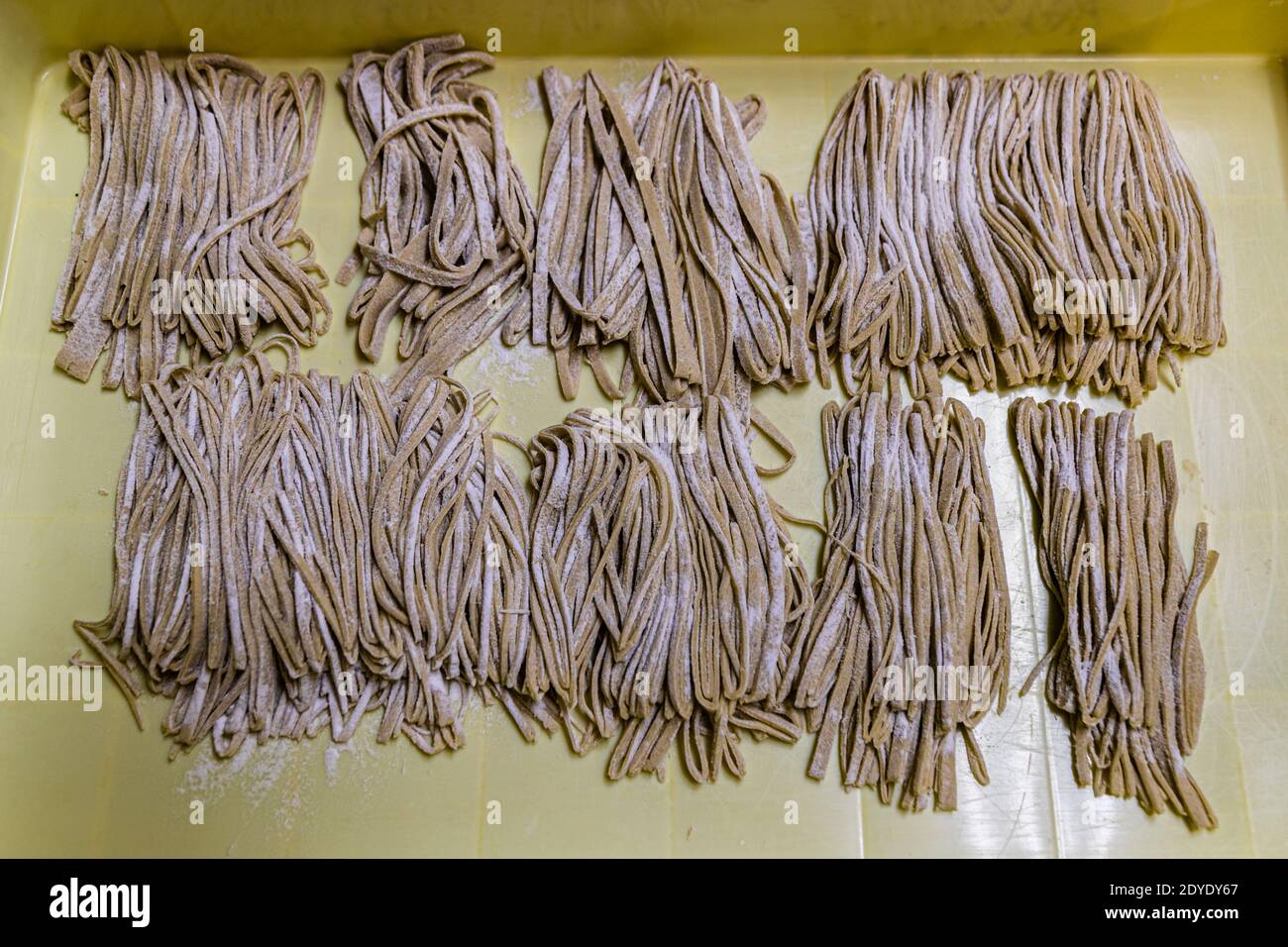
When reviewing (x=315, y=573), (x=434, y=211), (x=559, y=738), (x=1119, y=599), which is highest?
(x=434, y=211)

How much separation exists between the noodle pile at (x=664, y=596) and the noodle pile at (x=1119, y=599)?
39 cm

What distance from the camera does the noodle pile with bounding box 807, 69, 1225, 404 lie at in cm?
159

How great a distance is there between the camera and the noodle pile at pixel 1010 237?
62.4 inches

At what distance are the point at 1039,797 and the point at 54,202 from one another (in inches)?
71.3

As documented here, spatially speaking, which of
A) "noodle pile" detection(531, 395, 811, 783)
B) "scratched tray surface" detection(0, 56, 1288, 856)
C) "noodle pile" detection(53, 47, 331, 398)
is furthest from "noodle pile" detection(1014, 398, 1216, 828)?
"noodle pile" detection(53, 47, 331, 398)

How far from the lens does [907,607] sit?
1465 millimetres

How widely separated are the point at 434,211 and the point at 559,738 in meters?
0.85

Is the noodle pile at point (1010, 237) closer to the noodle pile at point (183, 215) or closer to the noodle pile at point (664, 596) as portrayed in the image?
the noodle pile at point (664, 596)

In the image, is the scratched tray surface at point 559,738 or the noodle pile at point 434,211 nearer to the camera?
the scratched tray surface at point 559,738

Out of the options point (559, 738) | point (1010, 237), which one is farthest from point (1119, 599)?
point (559, 738)

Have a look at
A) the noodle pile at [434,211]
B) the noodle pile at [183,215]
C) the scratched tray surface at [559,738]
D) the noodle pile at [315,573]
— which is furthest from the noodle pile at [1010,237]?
the noodle pile at [183,215]

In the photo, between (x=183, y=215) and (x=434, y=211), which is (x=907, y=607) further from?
(x=183, y=215)

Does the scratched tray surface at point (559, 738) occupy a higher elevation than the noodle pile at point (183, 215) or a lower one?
lower
